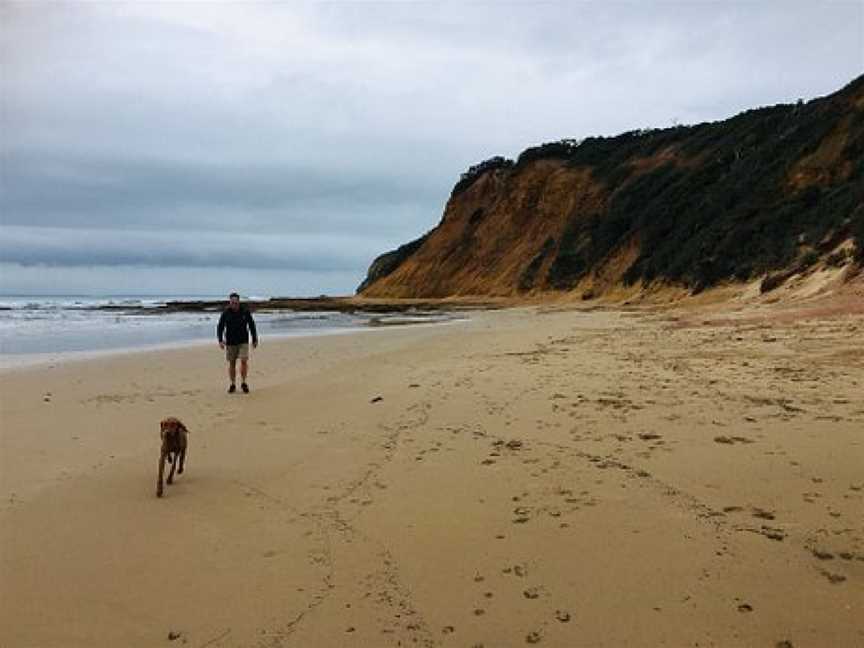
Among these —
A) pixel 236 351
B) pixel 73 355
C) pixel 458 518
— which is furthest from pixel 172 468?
pixel 73 355

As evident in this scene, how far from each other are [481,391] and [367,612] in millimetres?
5593

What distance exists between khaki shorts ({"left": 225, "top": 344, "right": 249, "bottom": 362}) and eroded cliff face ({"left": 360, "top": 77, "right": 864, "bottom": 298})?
15.6 metres

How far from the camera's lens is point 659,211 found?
39.9 m

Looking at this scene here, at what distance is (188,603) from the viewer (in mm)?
3336

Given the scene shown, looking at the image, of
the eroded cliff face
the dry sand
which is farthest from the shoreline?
the eroded cliff face

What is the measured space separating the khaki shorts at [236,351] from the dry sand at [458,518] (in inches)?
68.8

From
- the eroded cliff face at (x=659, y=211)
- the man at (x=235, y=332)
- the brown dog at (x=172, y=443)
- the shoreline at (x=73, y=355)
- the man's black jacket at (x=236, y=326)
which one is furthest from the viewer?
the eroded cliff face at (x=659, y=211)

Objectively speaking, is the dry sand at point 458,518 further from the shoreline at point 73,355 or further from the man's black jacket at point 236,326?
the shoreline at point 73,355

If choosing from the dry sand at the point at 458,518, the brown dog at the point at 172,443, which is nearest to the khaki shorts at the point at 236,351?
the dry sand at the point at 458,518

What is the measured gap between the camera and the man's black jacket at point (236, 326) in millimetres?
10758

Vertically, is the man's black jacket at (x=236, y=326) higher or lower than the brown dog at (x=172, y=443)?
higher

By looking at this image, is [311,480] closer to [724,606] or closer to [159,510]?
[159,510]

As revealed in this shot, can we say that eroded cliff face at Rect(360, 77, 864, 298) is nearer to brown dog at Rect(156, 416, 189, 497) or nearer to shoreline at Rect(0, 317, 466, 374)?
shoreline at Rect(0, 317, 466, 374)

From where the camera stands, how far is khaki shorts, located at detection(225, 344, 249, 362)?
1058 centimetres
